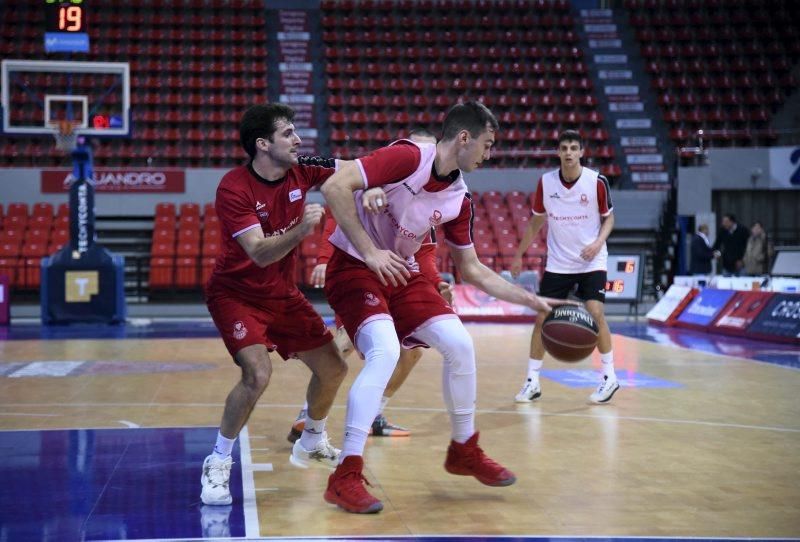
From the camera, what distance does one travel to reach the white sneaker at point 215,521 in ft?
13.0

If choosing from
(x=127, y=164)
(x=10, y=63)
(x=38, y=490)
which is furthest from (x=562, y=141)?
(x=127, y=164)

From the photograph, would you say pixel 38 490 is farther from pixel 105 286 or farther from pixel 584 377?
pixel 105 286

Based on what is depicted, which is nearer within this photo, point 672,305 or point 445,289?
point 445,289

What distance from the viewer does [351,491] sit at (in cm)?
435

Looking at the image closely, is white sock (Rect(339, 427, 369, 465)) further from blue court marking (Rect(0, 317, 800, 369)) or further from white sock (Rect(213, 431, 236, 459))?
blue court marking (Rect(0, 317, 800, 369))

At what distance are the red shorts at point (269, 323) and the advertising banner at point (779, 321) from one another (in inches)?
394

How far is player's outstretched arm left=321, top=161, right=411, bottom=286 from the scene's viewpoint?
4.30 meters

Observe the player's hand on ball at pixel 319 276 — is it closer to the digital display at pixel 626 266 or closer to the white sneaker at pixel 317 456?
the white sneaker at pixel 317 456

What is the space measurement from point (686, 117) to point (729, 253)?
21.8 ft

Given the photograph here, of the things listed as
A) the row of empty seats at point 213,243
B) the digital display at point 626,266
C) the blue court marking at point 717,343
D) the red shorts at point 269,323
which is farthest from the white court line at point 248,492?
the row of empty seats at point 213,243

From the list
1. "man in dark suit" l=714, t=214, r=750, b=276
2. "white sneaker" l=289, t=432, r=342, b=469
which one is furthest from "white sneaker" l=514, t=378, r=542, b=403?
"man in dark suit" l=714, t=214, r=750, b=276

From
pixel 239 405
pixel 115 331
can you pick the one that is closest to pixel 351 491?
pixel 239 405

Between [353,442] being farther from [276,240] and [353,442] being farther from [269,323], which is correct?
[276,240]

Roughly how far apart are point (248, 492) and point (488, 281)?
1.60 metres
